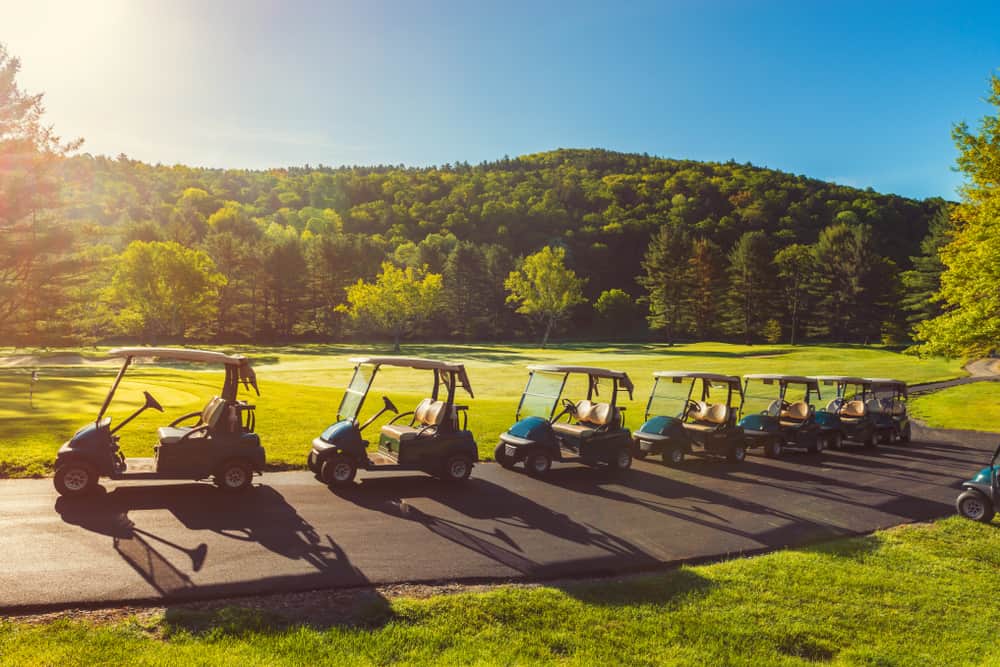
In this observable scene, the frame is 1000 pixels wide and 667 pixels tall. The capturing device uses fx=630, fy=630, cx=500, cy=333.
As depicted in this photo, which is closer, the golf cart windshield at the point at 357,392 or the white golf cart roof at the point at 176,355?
the white golf cart roof at the point at 176,355

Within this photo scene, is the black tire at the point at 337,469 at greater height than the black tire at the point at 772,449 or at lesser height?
greater

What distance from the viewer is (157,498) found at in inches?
417

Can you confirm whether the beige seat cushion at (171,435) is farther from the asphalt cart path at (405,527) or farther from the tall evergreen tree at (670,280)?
the tall evergreen tree at (670,280)

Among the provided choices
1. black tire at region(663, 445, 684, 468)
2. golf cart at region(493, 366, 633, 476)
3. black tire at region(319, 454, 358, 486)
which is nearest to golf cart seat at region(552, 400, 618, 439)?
golf cart at region(493, 366, 633, 476)

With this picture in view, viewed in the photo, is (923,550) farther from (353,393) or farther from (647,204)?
(647,204)

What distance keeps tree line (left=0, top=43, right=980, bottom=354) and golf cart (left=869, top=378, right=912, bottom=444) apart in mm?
36351

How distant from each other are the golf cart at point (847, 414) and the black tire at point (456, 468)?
1226 centimetres

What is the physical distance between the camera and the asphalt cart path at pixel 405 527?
739 centimetres

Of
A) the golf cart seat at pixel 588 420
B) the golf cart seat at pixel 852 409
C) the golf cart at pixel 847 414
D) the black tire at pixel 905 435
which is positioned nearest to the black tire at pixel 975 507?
the golf cart seat at pixel 588 420

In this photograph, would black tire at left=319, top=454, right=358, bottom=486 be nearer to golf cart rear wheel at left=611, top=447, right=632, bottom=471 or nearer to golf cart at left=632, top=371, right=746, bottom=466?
golf cart rear wheel at left=611, top=447, right=632, bottom=471

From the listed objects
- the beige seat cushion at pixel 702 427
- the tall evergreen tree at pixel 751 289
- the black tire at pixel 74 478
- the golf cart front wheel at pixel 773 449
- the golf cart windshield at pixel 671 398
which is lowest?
the golf cart front wheel at pixel 773 449

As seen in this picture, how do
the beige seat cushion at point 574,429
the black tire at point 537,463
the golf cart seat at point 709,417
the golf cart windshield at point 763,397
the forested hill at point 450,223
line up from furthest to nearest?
the forested hill at point 450,223 < the golf cart windshield at point 763,397 < the golf cart seat at point 709,417 < the beige seat cushion at point 574,429 < the black tire at point 537,463

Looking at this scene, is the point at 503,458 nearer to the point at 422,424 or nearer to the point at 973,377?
the point at 422,424

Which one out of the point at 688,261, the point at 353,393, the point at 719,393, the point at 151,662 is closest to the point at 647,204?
the point at 688,261
